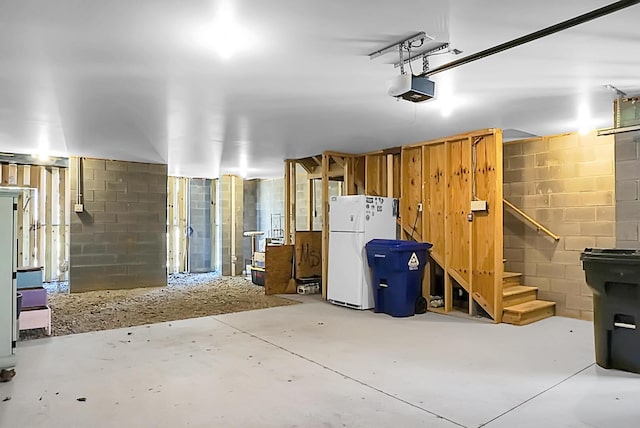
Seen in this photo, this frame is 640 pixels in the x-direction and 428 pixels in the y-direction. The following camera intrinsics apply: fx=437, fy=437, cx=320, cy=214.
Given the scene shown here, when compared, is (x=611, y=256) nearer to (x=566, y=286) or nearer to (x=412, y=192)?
(x=566, y=286)

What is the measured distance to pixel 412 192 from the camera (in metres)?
6.18

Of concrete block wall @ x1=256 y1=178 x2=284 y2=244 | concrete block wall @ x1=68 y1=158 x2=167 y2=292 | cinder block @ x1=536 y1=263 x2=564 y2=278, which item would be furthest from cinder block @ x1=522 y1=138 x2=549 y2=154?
concrete block wall @ x1=68 y1=158 x2=167 y2=292

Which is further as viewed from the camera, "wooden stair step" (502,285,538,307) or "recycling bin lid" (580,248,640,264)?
"wooden stair step" (502,285,538,307)

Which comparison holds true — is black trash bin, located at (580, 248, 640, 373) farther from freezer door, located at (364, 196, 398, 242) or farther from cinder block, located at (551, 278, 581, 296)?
freezer door, located at (364, 196, 398, 242)

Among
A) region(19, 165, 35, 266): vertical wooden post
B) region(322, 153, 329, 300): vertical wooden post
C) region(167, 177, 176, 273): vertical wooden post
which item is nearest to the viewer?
region(322, 153, 329, 300): vertical wooden post

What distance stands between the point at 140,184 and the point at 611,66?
23.4ft

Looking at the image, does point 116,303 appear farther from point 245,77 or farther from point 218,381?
point 245,77

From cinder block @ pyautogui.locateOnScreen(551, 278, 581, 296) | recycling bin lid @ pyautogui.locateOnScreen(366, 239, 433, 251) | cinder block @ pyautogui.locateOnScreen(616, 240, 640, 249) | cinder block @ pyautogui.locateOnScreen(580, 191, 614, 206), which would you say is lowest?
cinder block @ pyautogui.locateOnScreen(551, 278, 581, 296)

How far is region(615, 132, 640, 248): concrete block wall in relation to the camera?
4391mm

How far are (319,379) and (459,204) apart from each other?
3.26m

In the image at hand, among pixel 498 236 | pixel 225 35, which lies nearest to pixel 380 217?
pixel 498 236

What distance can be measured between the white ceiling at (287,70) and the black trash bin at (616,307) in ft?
4.67

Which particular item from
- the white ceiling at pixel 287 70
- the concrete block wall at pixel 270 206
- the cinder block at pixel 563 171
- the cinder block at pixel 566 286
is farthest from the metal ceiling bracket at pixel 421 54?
the concrete block wall at pixel 270 206

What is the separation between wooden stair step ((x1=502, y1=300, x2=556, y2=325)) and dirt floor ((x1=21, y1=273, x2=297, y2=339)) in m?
2.91
